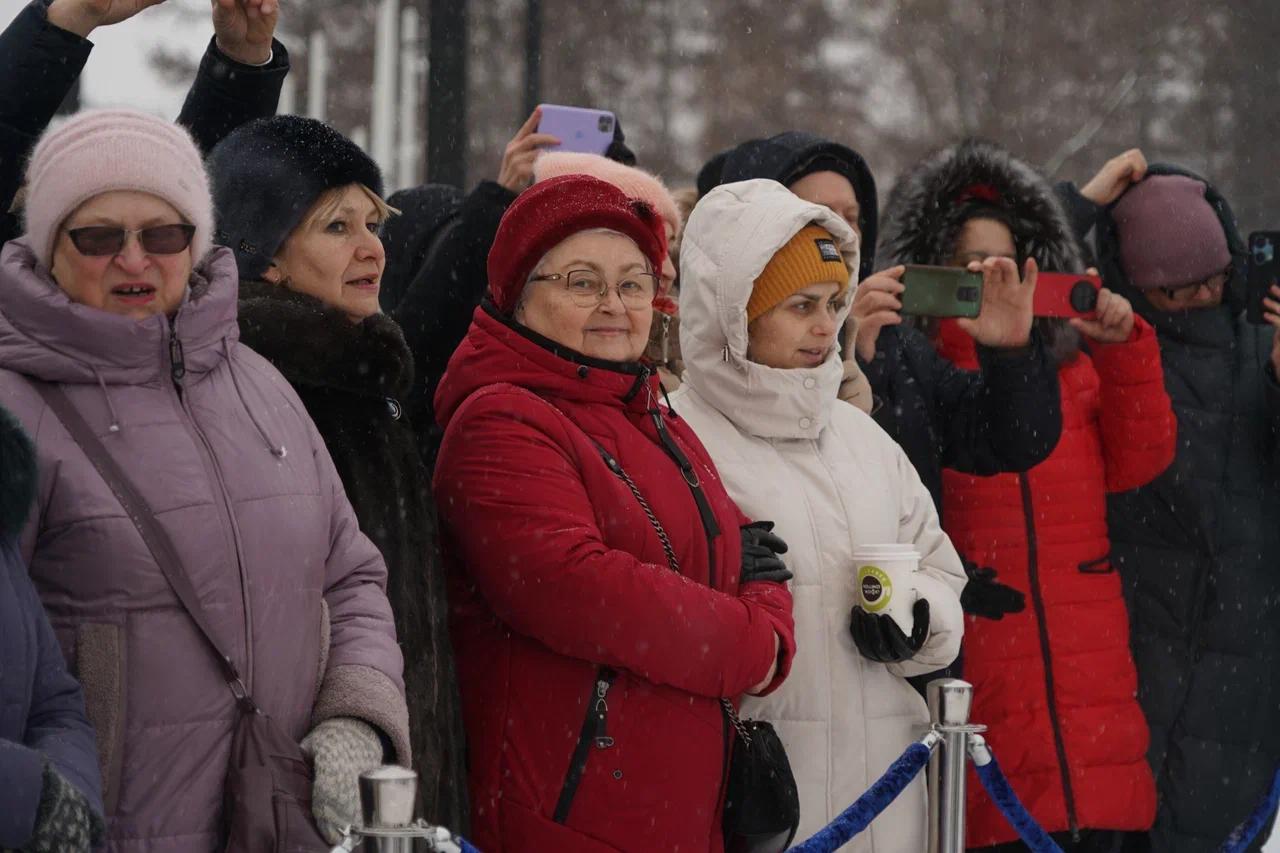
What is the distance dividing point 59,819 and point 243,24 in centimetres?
206

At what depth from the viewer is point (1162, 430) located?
5.15 metres

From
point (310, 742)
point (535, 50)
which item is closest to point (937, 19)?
point (535, 50)

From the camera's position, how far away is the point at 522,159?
4566mm

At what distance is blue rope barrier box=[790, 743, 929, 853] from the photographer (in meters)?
3.53

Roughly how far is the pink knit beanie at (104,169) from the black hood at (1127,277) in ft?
11.6

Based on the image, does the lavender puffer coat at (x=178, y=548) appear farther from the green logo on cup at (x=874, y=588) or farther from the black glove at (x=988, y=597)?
the black glove at (x=988, y=597)

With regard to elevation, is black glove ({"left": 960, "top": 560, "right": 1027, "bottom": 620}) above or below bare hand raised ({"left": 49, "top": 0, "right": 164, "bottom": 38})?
below

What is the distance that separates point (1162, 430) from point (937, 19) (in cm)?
1474

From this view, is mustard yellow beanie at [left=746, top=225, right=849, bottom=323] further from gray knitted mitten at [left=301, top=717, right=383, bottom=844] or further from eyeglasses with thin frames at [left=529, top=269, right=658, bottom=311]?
gray knitted mitten at [left=301, top=717, right=383, bottom=844]

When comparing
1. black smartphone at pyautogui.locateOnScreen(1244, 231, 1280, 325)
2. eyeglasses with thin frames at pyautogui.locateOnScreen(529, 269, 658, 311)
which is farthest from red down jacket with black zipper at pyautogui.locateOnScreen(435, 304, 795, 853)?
black smartphone at pyautogui.locateOnScreen(1244, 231, 1280, 325)

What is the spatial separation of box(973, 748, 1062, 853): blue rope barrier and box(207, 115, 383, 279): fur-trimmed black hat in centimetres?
183

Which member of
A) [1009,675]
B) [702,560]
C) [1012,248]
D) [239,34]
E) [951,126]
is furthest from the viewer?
[951,126]

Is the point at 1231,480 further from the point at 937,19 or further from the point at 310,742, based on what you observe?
the point at 937,19

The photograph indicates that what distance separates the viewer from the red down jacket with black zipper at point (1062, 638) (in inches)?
192
